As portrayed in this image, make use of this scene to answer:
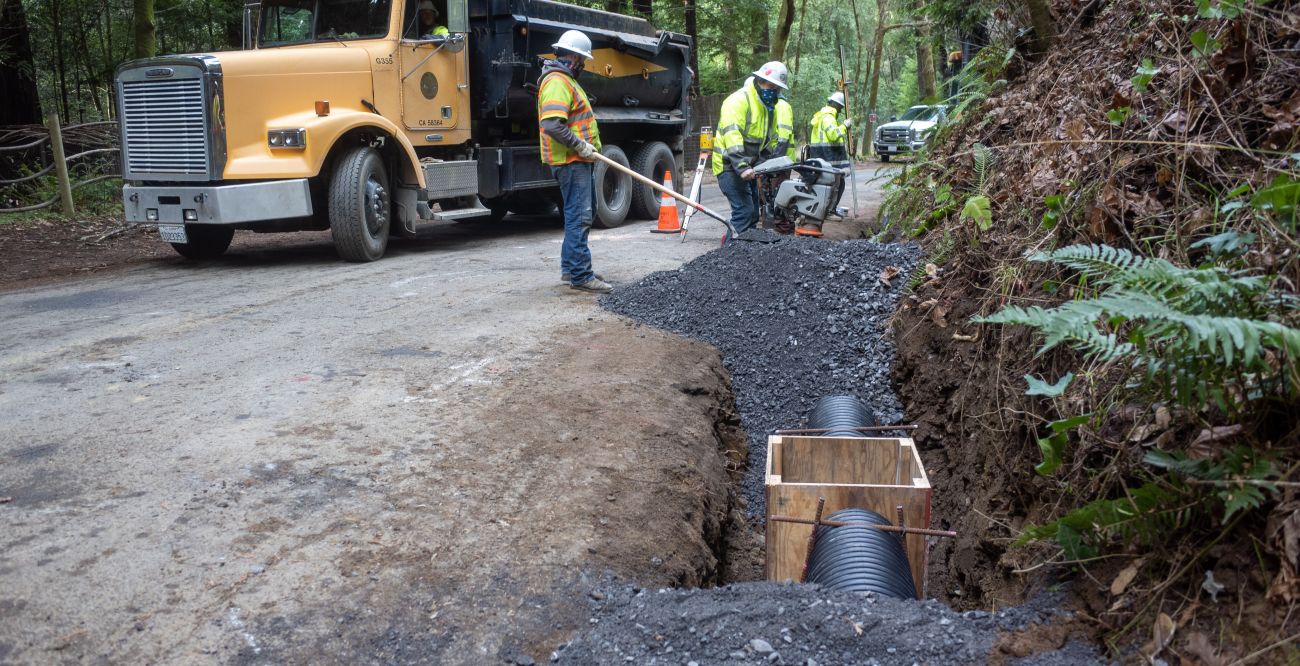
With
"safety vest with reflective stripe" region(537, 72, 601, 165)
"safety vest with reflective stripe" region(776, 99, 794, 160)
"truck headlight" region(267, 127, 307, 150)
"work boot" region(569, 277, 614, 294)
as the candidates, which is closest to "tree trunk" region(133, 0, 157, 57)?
"truck headlight" region(267, 127, 307, 150)

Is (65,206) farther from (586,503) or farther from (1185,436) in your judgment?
(1185,436)

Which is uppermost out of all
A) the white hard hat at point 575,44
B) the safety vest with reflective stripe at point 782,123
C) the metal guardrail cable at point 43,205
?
the white hard hat at point 575,44

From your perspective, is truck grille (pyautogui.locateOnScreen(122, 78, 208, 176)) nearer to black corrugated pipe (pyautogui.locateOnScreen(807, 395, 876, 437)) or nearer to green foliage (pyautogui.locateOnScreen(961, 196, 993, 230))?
black corrugated pipe (pyautogui.locateOnScreen(807, 395, 876, 437))

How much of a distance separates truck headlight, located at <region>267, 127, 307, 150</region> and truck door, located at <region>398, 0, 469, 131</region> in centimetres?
138

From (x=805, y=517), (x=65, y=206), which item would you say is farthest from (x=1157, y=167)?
(x=65, y=206)

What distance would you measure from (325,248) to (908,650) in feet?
28.6

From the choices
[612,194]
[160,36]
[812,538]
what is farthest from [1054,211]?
[160,36]

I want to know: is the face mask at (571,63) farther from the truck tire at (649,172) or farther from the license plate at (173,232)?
the truck tire at (649,172)

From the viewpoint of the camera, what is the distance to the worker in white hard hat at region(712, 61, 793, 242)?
9078 millimetres

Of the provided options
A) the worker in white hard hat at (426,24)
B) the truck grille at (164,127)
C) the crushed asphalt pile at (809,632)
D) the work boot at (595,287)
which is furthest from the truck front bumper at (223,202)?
the crushed asphalt pile at (809,632)

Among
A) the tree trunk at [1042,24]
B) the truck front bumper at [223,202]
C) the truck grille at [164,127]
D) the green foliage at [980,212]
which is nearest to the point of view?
the green foliage at [980,212]

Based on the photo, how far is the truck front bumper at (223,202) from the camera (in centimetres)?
768

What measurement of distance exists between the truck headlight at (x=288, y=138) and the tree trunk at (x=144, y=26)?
22.8 feet

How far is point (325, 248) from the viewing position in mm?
9719
